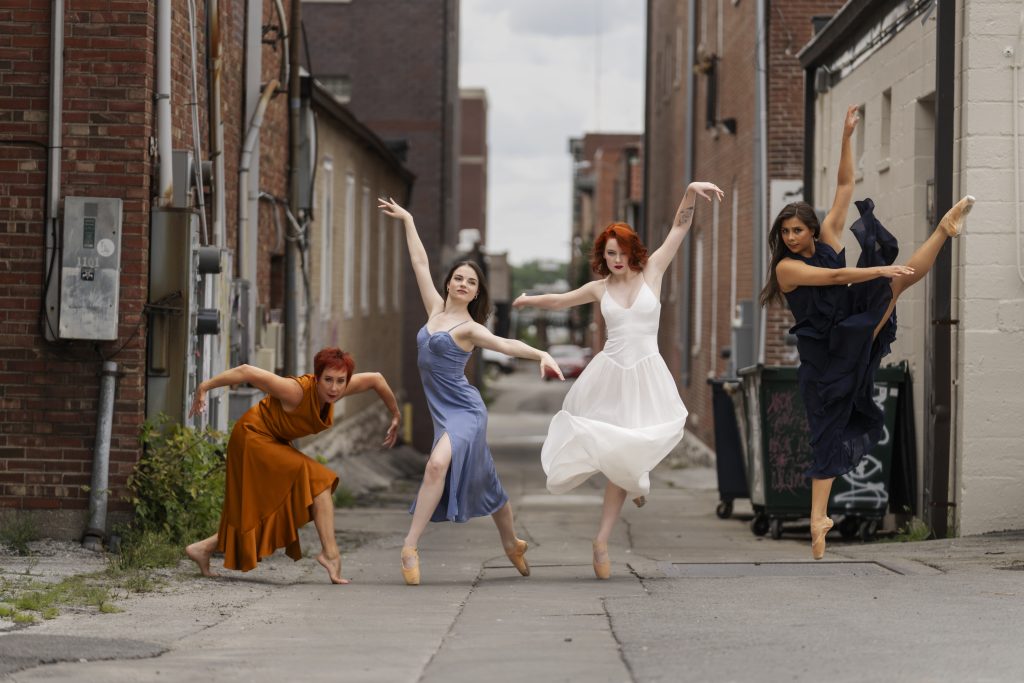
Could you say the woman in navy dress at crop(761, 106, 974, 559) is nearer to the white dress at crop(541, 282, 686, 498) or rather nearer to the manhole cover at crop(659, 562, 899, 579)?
the manhole cover at crop(659, 562, 899, 579)

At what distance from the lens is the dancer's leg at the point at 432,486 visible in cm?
920

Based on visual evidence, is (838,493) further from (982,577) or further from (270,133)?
(270,133)

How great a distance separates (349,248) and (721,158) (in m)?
5.70

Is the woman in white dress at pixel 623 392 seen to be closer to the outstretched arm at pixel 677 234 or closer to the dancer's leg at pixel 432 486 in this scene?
the outstretched arm at pixel 677 234

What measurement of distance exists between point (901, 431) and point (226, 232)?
575 centimetres

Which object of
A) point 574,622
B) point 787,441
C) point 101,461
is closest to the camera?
point 574,622

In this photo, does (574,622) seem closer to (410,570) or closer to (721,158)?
(410,570)

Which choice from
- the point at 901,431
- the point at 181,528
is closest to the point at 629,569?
the point at 181,528

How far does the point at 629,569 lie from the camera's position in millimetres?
10031

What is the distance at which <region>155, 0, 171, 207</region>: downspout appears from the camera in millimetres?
10750

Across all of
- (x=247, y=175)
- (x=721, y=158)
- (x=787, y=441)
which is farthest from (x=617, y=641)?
(x=721, y=158)

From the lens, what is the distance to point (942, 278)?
37.9 ft

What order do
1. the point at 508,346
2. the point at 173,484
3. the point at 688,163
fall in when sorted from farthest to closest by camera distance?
the point at 688,163, the point at 173,484, the point at 508,346

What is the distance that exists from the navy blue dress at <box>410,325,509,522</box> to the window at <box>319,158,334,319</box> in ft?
39.4
